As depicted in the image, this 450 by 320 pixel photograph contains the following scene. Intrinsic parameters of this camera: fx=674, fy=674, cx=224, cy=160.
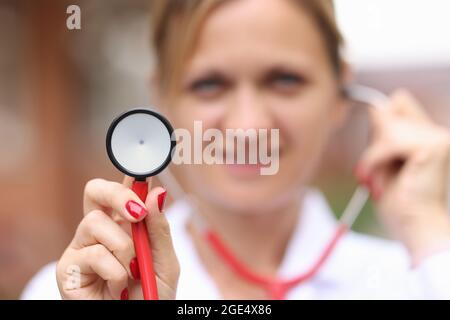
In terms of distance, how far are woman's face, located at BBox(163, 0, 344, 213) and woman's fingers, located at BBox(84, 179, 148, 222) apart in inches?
7.9

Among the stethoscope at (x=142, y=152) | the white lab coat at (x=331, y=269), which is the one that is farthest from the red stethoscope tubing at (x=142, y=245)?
the white lab coat at (x=331, y=269)

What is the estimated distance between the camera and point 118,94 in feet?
2.78

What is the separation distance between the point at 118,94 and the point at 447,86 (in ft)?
3.00

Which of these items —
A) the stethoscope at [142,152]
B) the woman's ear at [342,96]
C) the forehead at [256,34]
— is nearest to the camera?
the stethoscope at [142,152]

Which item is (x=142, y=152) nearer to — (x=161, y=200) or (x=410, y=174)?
(x=161, y=200)

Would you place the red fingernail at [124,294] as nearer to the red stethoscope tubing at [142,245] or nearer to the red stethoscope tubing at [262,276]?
the red stethoscope tubing at [142,245]

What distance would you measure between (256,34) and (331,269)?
0.27 m

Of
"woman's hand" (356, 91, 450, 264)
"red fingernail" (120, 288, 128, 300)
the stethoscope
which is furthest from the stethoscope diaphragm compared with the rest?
"woman's hand" (356, 91, 450, 264)

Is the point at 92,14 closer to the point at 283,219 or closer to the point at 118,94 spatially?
the point at 118,94

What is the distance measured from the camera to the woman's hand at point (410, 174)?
674 mm

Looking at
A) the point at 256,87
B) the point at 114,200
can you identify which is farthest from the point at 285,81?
the point at 114,200

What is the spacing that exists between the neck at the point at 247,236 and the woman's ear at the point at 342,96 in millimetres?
118

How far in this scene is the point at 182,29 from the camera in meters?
0.68
